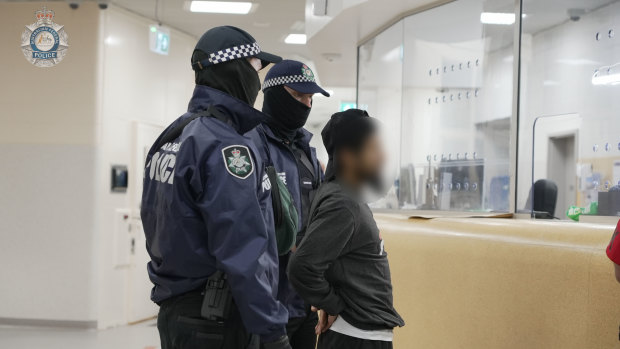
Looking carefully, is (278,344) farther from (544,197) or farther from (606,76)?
(606,76)

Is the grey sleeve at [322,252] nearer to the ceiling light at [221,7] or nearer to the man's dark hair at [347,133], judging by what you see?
the man's dark hair at [347,133]

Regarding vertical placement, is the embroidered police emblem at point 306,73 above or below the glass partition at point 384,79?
below

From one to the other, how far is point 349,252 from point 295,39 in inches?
292

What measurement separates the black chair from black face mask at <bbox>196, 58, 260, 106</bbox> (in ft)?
8.15

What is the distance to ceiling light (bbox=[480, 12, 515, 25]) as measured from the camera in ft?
14.3

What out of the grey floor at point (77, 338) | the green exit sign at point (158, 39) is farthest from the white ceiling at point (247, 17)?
the grey floor at point (77, 338)

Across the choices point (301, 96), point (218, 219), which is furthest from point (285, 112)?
point (218, 219)

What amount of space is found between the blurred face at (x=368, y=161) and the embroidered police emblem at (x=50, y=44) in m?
5.99

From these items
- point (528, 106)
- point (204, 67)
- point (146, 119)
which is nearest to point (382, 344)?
point (204, 67)

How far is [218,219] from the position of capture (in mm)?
1648

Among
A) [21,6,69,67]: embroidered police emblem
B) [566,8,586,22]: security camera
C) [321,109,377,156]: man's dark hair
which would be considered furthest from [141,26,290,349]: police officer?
[21,6,69,67]: embroidered police emblem

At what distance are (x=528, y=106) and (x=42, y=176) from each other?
5.33 meters

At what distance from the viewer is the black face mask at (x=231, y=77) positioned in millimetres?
1872

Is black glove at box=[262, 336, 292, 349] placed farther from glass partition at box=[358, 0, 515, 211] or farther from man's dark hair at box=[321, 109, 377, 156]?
glass partition at box=[358, 0, 515, 211]
